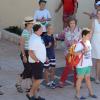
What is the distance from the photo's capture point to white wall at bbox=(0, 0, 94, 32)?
12898 millimetres

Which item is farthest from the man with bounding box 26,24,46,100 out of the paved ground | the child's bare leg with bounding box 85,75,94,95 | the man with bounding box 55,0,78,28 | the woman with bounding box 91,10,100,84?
the man with bounding box 55,0,78,28

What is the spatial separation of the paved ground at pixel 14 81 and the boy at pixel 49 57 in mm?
199

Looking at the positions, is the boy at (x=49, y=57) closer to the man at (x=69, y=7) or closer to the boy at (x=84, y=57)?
the boy at (x=84, y=57)

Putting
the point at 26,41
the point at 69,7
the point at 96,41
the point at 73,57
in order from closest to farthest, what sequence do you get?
1. the point at 73,57
2. the point at 26,41
3. the point at 96,41
4. the point at 69,7

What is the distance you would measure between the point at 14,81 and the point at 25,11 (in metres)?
5.12

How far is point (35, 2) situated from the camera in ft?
44.4

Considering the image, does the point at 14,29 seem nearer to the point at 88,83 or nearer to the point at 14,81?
the point at 14,81

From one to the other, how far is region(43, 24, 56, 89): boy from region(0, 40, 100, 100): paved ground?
0.65ft

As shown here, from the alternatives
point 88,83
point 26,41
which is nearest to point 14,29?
point 26,41

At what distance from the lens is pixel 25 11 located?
553 inches

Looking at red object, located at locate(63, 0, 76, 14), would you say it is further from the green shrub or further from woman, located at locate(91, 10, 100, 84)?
woman, located at locate(91, 10, 100, 84)

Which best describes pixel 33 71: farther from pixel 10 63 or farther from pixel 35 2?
pixel 35 2

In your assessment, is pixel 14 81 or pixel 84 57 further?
pixel 14 81

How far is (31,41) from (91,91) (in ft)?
5.37
